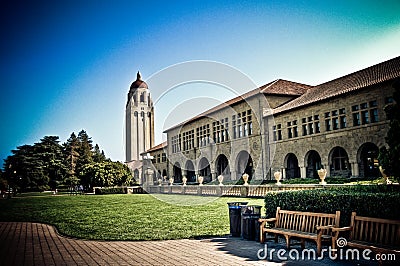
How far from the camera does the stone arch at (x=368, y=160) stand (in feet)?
90.4

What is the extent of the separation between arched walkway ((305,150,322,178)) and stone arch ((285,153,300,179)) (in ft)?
6.85

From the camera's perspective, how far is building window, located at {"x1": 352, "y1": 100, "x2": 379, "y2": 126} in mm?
26547

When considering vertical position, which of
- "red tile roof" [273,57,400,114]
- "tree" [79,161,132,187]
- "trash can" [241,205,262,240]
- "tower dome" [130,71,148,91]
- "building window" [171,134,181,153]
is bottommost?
"trash can" [241,205,262,240]

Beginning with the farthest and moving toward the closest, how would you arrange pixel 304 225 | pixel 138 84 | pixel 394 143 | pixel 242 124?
1. pixel 138 84
2. pixel 242 124
3. pixel 304 225
4. pixel 394 143

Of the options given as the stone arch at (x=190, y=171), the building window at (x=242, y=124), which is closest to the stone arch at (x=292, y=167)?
the building window at (x=242, y=124)

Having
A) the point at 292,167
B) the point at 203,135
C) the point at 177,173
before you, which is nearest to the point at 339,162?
the point at 292,167

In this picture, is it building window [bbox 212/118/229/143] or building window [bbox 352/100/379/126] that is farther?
building window [bbox 212/118/229/143]

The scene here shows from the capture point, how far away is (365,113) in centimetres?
2741

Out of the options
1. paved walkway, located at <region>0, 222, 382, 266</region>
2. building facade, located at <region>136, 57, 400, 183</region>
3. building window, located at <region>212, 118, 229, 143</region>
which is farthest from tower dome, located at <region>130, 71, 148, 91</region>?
paved walkway, located at <region>0, 222, 382, 266</region>

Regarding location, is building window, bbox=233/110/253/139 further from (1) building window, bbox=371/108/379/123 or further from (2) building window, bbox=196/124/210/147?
(1) building window, bbox=371/108/379/123

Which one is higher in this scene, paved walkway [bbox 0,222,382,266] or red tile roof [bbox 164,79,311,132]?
red tile roof [bbox 164,79,311,132]

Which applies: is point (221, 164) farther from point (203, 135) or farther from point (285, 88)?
point (285, 88)

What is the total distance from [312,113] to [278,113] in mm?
4330

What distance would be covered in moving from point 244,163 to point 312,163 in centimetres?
1077
